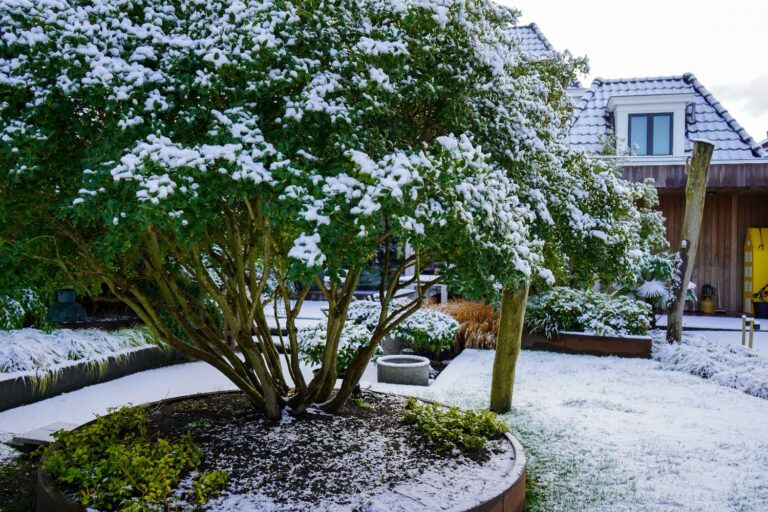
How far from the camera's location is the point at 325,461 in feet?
12.7

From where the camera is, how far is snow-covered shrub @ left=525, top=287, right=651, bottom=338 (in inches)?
392

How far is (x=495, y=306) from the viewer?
1091 cm

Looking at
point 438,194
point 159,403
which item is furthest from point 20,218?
point 438,194

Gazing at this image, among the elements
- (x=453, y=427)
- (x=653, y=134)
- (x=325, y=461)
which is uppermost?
(x=653, y=134)

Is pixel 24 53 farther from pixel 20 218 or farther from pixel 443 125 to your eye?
pixel 443 125

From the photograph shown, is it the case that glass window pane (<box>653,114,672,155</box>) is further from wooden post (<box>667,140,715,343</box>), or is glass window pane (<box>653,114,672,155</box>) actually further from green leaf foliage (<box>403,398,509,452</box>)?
green leaf foliage (<box>403,398,509,452</box>)

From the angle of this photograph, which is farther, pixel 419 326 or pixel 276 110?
pixel 419 326

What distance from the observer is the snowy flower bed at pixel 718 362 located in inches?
301

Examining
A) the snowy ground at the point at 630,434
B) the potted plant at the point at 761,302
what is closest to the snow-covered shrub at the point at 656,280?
the snowy ground at the point at 630,434

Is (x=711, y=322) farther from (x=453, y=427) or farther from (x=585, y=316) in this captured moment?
(x=453, y=427)

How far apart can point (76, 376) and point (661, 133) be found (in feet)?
45.9

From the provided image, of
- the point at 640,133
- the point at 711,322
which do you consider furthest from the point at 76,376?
the point at 640,133

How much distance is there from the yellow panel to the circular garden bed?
13.1 meters

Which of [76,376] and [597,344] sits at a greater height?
[597,344]
